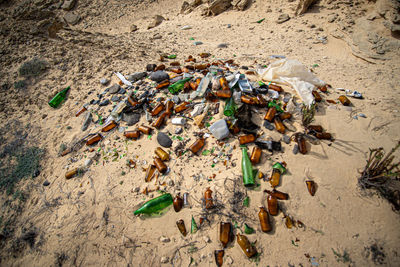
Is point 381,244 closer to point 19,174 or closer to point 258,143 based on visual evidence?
point 258,143

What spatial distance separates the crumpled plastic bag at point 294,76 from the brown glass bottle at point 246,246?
2.37 metres

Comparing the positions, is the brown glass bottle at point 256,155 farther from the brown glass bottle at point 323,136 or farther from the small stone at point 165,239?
the small stone at point 165,239

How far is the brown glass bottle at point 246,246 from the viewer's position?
5.45ft

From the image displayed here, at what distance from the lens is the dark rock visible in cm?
268

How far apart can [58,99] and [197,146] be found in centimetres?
298

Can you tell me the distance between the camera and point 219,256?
1.69 metres

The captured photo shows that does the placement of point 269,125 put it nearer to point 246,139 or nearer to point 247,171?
point 246,139

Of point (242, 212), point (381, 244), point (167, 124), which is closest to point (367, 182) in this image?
point (381, 244)

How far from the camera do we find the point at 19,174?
100 inches

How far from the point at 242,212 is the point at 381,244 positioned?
133cm

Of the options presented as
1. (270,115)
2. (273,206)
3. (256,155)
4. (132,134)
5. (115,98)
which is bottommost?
(273,206)

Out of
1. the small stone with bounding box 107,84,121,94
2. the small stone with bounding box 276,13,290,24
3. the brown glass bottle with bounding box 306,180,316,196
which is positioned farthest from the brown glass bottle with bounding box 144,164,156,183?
the small stone with bounding box 276,13,290,24

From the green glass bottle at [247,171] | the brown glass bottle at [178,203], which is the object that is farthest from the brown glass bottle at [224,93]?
the brown glass bottle at [178,203]

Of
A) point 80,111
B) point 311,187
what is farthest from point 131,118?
point 311,187
